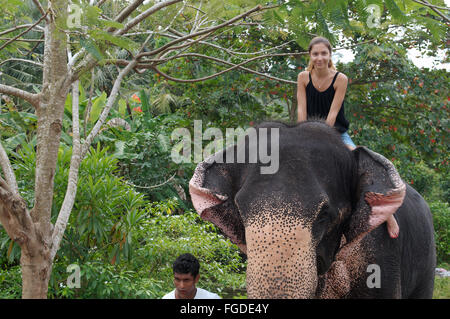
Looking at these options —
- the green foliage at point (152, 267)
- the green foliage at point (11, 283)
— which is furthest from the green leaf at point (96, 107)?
the green foliage at point (11, 283)

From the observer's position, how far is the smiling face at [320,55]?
120 inches

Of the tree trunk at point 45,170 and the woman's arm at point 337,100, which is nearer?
the woman's arm at point 337,100

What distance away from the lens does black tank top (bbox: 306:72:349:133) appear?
3.13m

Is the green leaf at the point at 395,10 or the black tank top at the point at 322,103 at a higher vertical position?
the green leaf at the point at 395,10

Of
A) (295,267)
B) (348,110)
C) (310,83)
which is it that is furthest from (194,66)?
(295,267)

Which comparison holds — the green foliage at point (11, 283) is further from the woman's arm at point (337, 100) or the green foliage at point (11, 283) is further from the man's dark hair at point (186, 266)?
the woman's arm at point (337, 100)

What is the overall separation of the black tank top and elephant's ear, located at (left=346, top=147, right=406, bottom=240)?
592 millimetres

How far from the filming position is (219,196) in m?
2.58

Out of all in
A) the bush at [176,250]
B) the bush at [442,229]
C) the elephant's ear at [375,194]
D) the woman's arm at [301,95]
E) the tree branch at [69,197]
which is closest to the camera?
the elephant's ear at [375,194]

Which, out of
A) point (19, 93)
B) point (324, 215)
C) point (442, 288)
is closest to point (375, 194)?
point (324, 215)

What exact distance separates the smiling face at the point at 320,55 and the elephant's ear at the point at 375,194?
709 millimetres

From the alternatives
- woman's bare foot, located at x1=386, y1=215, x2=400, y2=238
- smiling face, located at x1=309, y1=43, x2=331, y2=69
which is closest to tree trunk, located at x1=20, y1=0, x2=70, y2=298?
smiling face, located at x1=309, y1=43, x2=331, y2=69

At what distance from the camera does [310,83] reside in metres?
3.18

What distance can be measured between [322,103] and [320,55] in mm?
285
